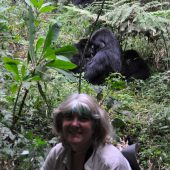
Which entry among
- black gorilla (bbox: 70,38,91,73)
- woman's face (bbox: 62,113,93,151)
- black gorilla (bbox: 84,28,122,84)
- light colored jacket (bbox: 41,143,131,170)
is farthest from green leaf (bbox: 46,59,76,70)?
black gorilla (bbox: 70,38,91,73)

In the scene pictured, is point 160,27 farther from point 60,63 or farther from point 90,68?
point 60,63

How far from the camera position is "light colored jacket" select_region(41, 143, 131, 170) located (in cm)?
245

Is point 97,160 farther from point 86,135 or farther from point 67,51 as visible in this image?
point 67,51

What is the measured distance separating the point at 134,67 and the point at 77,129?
17.0 ft

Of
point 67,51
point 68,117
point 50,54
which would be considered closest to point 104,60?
point 67,51

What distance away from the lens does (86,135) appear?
2.54m

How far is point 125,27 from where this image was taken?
274 inches

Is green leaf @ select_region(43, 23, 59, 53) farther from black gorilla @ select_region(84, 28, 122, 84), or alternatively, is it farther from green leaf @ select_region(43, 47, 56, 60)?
black gorilla @ select_region(84, 28, 122, 84)

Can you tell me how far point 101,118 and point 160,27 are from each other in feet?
14.1

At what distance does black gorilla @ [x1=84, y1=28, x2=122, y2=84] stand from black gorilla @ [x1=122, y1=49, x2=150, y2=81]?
28 cm

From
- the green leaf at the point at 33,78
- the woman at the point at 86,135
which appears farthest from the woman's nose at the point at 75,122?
the green leaf at the point at 33,78

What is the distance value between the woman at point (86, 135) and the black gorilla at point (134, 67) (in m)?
4.58

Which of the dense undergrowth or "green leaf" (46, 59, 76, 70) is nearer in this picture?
the dense undergrowth

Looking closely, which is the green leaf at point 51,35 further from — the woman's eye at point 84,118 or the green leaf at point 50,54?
the woman's eye at point 84,118
